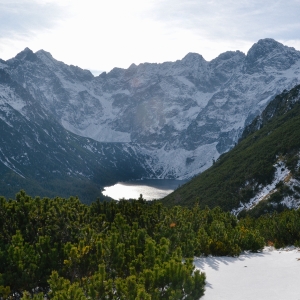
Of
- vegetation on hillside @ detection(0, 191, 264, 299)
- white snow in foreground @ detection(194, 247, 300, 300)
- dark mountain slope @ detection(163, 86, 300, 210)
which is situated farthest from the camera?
dark mountain slope @ detection(163, 86, 300, 210)

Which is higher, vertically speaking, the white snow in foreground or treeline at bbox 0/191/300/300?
treeline at bbox 0/191/300/300

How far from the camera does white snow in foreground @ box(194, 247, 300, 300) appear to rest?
13562 millimetres

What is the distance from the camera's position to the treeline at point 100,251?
11820 mm

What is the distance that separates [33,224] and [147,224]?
7.23m

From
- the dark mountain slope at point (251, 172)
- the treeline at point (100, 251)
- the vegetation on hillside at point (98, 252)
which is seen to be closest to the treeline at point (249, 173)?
the dark mountain slope at point (251, 172)

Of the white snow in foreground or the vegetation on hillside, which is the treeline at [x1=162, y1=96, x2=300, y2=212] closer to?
the white snow in foreground

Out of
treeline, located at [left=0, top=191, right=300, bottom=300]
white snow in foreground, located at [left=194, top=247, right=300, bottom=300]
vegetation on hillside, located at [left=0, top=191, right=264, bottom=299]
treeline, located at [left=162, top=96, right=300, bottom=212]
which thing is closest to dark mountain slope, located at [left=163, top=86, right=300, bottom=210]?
treeline, located at [left=162, top=96, right=300, bottom=212]

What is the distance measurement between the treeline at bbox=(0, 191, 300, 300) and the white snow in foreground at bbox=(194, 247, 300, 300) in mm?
1131

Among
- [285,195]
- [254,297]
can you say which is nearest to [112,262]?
[254,297]

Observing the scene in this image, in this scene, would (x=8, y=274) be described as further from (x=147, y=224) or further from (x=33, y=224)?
(x=147, y=224)

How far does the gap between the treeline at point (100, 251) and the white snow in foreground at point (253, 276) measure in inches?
44.5

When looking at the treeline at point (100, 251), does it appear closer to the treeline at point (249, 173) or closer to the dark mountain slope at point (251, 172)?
the treeline at point (249, 173)

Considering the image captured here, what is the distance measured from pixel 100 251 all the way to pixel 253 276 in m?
7.96

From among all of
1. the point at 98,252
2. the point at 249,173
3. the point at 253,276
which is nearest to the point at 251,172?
the point at 249,173
